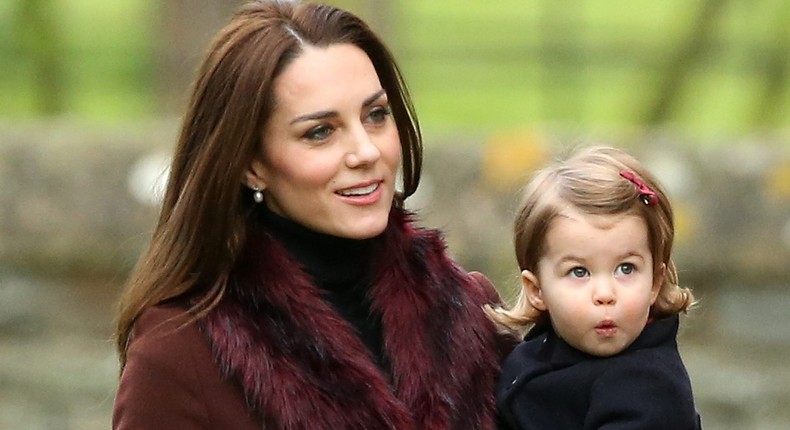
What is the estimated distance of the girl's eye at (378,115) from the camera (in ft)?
11.6

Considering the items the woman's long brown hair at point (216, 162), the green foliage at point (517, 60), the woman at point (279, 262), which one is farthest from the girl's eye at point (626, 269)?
the green foliage at point (517, 60)

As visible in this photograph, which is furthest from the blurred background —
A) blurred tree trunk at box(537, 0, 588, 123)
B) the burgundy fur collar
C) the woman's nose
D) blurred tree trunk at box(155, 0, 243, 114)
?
the woman's nose

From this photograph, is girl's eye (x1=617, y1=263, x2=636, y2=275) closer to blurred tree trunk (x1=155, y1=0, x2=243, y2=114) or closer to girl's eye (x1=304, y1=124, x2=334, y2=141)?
girl's eye (x1=304, y1=124, x2=334, y2=141)

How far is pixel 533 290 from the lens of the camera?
11.6 ft

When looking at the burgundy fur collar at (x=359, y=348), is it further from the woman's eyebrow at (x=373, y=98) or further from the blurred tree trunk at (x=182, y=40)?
the blurred tree trunk at (x=182, y=40)

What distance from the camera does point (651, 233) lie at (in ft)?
11.0

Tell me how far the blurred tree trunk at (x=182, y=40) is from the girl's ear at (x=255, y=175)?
4.68 m

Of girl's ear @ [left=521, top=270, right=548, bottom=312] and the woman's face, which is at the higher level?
the woman's face

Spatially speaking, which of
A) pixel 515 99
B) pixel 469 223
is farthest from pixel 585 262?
pixel 515 99

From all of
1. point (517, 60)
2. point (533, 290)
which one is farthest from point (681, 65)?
point (533, 290)

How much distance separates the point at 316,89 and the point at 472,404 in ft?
2.36

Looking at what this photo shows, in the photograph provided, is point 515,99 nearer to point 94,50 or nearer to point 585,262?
point 94,50

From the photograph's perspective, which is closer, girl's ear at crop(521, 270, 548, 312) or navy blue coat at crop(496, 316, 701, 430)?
navy blue coat at crop(496, 316, 701, 430)

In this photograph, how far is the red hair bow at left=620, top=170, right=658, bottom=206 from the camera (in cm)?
338
